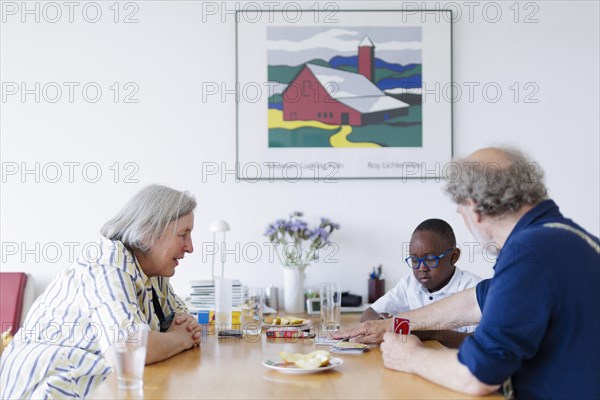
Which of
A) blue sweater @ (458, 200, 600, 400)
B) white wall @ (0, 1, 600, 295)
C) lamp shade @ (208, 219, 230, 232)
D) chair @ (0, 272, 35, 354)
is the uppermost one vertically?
white wall @ (0, 1, 600, 295)

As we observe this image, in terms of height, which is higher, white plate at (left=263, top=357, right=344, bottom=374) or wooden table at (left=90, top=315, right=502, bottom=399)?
white plate at (left=263, top=357, right=344, bottom=374)

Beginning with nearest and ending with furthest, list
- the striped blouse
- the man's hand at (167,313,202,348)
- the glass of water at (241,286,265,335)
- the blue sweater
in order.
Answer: the blue sweater, the striped blouse, the man's hand at (167,313,202,348), the glass of water at (241,286,265,335)

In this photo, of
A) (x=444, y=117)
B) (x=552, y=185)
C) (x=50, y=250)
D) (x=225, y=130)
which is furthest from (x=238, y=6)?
(x=552, y=185)

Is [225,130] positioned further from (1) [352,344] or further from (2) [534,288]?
(2) [534,288]

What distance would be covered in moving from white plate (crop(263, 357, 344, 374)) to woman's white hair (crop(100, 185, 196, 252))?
2.22ft

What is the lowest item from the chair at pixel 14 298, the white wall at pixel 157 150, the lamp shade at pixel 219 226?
the chair at pixel 14 298

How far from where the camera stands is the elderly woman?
6.93 feet

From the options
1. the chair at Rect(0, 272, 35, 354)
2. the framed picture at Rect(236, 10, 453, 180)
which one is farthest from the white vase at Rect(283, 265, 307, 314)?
the chair at Rect(0, 272, 35, 354)

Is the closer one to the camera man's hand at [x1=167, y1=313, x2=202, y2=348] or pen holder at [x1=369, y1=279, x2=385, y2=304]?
man's hand at [x1=167, y1=313, x2=202, y2=348]

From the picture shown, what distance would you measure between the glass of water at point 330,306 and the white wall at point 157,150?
1.14 meters

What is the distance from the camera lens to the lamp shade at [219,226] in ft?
11.5

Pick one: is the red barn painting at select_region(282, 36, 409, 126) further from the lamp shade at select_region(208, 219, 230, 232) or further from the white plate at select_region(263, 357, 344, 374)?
the white plate at select_region(263, 357, 344, 374)

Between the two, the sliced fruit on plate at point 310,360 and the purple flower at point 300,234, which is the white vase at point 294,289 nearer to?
the purple flower at point 300,234

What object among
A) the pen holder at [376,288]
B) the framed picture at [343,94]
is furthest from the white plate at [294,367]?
the framed picture at [343,94]
